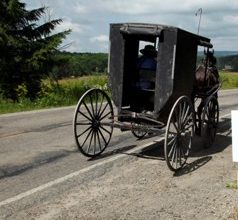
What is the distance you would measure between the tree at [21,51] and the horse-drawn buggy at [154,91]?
14576mm

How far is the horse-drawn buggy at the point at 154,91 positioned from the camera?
8789 millimetres

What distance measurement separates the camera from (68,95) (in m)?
21.5

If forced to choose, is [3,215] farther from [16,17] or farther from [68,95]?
[16,17]

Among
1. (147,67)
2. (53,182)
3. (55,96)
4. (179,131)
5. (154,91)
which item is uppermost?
(147,67)

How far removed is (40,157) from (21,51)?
16.5 m

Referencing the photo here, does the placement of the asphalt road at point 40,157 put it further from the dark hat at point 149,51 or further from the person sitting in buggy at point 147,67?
the dark hat at point 149,51

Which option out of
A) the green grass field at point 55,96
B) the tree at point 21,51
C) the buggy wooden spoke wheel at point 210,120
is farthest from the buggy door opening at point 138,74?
the tree at point 21,51

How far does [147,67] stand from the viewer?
380 inches

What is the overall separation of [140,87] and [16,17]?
54.6 feet

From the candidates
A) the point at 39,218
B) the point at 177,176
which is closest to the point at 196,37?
the point at 177,176

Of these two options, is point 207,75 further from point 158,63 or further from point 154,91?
point 158,63

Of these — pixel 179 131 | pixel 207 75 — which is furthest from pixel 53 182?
pixel 207 75

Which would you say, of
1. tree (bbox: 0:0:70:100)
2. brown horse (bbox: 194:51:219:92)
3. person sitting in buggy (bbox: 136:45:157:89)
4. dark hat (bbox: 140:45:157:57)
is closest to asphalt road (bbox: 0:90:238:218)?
person sitting in buggy (bbox: 136:45:157:89)

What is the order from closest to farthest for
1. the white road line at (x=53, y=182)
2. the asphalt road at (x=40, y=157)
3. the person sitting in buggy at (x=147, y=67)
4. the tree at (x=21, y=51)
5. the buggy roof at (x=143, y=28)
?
1. the white road line at (x=53, y=182)
2. the asphalt road at (x=40, y=157)
3. the buggy roof at (x=143, y=28)
4. the person sitting in buggy at (x=147, y=67)
5. the tree at (x=21, y=51)
